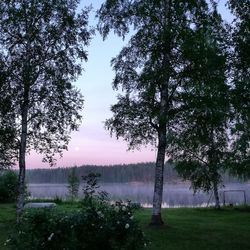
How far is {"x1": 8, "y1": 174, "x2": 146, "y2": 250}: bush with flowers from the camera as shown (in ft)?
38.1

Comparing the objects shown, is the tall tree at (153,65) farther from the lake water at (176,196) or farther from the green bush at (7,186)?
the green bush at (7,186)

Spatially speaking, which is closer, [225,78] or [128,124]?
[225,78]

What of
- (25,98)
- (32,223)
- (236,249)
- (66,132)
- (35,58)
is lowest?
(236,249)

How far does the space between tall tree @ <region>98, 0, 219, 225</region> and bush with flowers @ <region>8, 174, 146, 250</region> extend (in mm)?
12778

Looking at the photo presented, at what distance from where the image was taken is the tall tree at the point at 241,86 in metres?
15.9

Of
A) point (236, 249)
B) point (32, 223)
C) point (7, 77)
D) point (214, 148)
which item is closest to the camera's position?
point (32, 223)

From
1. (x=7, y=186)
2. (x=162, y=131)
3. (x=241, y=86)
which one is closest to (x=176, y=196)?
(x=7, y=186)

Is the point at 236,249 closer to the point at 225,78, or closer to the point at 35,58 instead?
the point at 225,78

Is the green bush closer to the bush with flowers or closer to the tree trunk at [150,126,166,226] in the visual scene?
the tree trunk at [150,126,166,226]

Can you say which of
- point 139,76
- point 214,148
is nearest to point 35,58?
point 139,76

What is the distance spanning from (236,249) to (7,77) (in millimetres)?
14866

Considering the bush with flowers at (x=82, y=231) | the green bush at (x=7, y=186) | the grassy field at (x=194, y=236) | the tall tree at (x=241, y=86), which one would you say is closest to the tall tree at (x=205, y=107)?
the tall tree at (x=241, y=86)

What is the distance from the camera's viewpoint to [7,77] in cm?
2475

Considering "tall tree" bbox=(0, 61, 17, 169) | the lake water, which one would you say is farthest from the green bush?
"tall tree" bbox=(0, 61, 17, 169)
